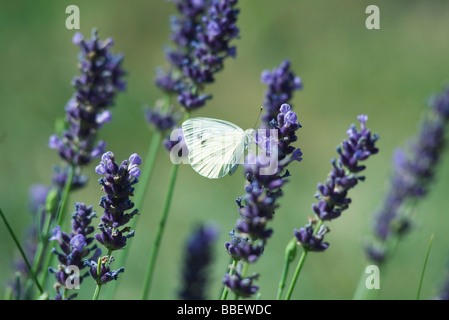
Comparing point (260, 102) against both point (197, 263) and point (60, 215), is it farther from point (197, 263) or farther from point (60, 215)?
point (60, 215)

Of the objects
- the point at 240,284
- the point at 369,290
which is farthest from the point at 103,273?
the point at 369,290

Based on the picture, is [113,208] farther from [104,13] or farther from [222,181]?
[104,13]

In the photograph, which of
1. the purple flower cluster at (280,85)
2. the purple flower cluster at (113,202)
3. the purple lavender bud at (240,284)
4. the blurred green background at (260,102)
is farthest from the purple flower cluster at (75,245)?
the blurred green background at (260,102)

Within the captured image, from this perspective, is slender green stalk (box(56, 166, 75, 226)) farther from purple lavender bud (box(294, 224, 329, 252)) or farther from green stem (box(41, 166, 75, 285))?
purple lavender bud (box(294, 224, 329, 252))

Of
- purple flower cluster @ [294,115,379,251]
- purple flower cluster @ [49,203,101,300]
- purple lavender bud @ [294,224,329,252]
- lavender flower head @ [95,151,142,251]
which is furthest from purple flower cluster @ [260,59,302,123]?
purple flower cluster @ [49,203,101,300]
